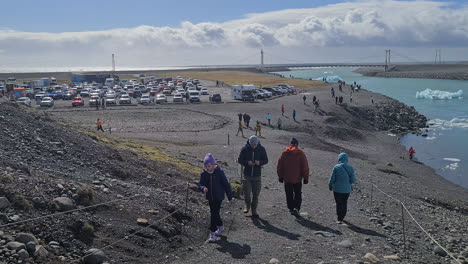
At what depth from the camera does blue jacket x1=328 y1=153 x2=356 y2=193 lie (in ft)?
31.8

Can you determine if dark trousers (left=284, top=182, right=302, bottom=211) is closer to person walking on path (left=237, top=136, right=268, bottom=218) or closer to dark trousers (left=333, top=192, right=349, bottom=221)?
dark trousers (left=333, top=192, right=349, bottom=221)

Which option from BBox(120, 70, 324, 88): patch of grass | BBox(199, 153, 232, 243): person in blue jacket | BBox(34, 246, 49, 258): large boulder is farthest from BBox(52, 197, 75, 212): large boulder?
BBox(120, 70, 324, 88): patch of grass

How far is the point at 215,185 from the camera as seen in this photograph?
818cm

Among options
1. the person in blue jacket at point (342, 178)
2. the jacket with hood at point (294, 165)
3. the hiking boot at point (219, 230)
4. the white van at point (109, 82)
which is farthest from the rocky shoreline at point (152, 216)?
the white van at point (109, 82)

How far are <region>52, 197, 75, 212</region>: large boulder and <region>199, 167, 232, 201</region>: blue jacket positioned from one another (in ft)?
7.31

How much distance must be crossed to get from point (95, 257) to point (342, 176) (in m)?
5.40

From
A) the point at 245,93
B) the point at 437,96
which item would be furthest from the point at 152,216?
the point at 437,96

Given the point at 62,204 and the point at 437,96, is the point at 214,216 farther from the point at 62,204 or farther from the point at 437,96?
the point at 437,96

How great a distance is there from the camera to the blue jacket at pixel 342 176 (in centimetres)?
970

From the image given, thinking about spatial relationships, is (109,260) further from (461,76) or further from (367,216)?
(461,76)

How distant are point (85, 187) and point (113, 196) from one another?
2.54 ft

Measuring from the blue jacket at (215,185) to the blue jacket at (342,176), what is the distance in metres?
2.72

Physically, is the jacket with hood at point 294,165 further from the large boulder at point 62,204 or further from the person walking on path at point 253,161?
the large boulder at point 62,204

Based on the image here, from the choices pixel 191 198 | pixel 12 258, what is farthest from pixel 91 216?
pixel 191 198
